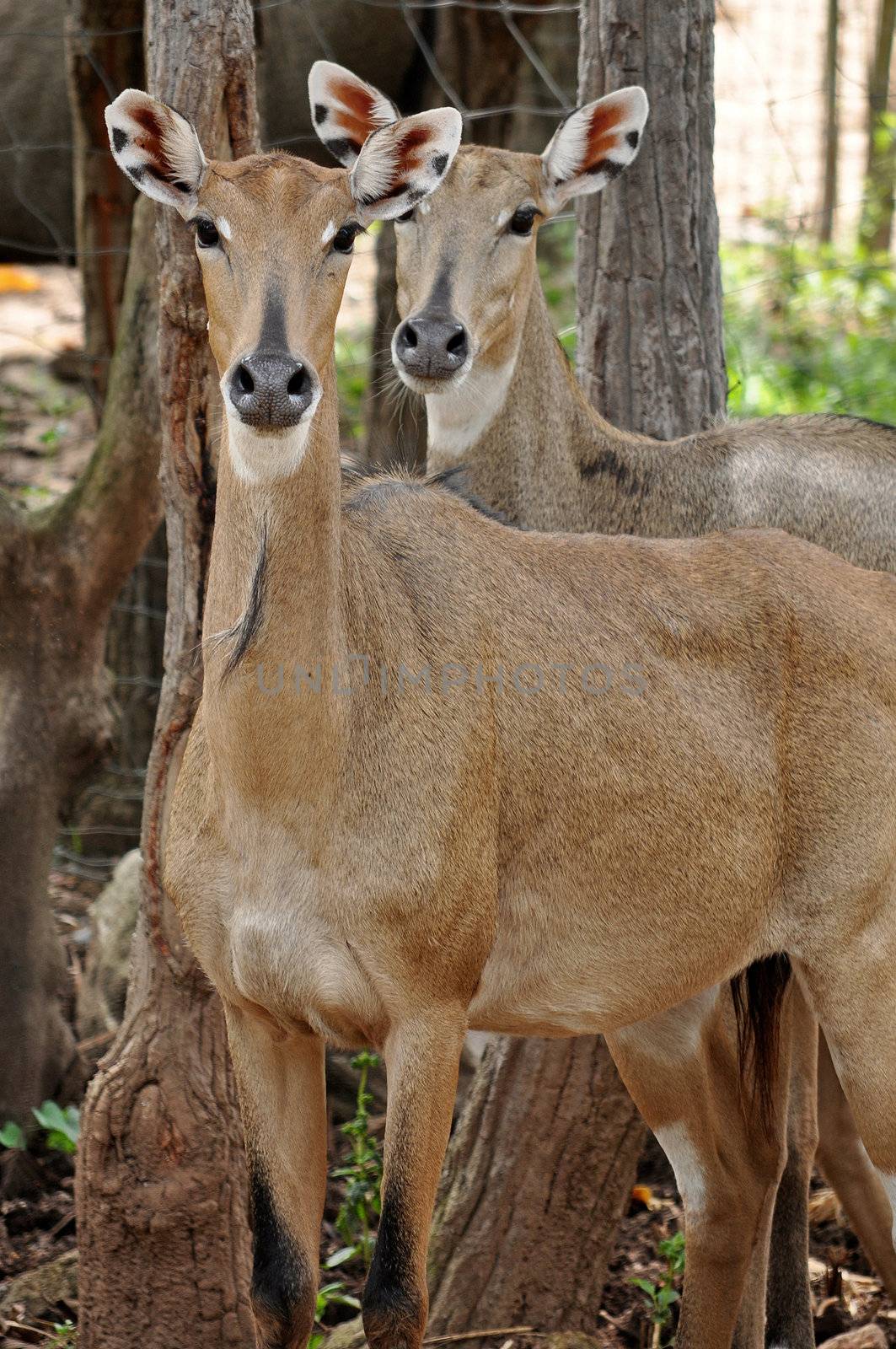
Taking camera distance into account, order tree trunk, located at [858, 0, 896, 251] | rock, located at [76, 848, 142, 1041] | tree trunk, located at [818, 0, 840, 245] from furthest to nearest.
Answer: tree trunk, located at [858, 0, 896, 251] < tree trunk, located at [818, 0, 840, 245] < rock, located at [76, 848, 142, 1041]

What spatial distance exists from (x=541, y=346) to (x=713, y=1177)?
267cm

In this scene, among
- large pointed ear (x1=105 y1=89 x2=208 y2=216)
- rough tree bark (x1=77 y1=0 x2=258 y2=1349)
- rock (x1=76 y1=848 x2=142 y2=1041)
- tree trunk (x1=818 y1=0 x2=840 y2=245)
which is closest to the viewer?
large pointed ear (x1=105 y1=89 x2=208 y2=216)

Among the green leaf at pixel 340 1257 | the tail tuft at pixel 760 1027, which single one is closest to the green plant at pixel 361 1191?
the green leaf at pixel 340 1257

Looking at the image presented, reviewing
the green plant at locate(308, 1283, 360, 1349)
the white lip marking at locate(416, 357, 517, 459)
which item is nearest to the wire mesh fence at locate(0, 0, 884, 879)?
the white lip marking at locate(416, 357, 517, 459)

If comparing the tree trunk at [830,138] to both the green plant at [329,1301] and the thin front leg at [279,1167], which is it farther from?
the thin front leg at [279,1167]

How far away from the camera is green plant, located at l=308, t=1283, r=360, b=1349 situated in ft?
16.3

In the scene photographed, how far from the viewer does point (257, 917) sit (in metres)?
3.74

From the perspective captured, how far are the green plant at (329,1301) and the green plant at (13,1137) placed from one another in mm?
1225

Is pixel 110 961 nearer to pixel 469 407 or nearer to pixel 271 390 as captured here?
pixel 469 407

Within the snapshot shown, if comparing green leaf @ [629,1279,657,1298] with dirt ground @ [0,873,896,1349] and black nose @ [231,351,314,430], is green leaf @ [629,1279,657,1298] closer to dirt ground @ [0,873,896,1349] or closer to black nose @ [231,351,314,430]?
dirt ground @ [0,873,896,1349]

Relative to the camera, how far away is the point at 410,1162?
3.75 metres

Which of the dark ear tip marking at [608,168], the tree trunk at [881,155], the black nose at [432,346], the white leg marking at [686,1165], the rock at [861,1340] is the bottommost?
the rock at [861,1340]

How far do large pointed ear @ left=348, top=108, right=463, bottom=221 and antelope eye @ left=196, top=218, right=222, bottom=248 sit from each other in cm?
33

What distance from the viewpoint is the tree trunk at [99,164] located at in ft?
22.4
